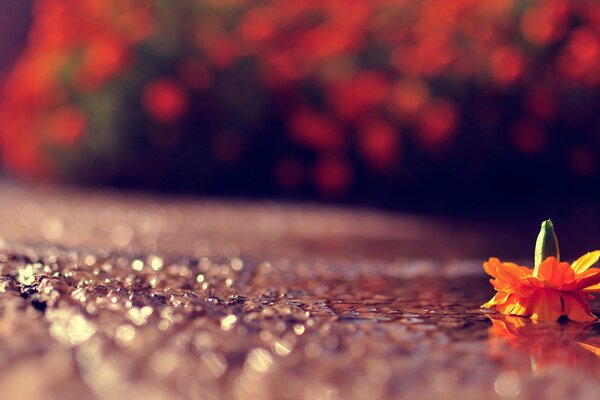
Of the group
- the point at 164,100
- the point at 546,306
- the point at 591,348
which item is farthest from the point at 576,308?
the point at 164,100

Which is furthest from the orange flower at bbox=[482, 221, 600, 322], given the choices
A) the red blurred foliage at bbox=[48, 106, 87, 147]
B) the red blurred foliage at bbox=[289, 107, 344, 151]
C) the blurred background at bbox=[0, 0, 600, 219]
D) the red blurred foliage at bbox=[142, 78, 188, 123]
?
the red blurred foliage at bbox=[48, 106, 87, 147]

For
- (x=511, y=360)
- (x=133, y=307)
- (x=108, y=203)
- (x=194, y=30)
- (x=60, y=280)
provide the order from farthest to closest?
(x=194, y=30), (x=108, y=203), (x=60, y=280), (x=133, y=307), (x=511, y=360)

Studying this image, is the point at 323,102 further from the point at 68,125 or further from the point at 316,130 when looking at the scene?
the point at 68,125

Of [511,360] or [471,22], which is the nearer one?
[511,360]

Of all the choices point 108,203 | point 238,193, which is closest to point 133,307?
point 108,203

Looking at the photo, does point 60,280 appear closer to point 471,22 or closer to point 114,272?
point 114,272

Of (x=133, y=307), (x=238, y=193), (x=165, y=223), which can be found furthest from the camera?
(x=238, y=193)

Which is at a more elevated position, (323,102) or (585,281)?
(323,102)
